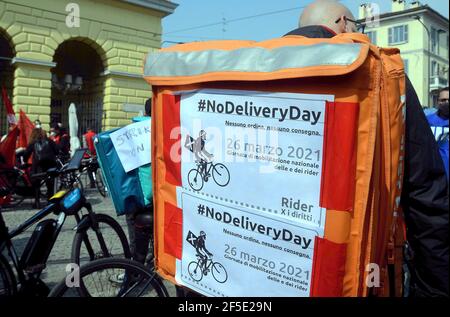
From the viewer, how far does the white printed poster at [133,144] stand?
2.63 metres

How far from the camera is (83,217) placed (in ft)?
9.93

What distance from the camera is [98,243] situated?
319 centimetres

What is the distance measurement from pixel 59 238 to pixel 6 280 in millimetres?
2536

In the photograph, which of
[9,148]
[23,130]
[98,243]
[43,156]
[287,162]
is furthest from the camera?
[23,130]

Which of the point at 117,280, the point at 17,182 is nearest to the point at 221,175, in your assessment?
the point at 117,280

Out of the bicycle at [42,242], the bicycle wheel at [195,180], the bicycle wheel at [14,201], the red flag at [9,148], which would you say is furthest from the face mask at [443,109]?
the bicycle wheel at [14,201]

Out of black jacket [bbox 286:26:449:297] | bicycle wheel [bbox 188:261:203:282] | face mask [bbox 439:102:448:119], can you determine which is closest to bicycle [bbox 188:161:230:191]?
bicycle wheel [bbox 188:261:203:282]

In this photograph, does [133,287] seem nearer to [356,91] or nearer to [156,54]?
[156,54]

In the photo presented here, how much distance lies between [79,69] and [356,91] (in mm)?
17684

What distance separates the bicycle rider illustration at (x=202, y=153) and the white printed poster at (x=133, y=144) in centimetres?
127

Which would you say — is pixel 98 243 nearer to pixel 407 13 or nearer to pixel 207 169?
pixel 207 169

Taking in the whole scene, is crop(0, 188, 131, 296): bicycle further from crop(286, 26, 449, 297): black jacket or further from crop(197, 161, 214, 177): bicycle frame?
crop(286, 26, 449, 297): black jacket

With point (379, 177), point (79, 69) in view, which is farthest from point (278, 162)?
point (79, 69)
